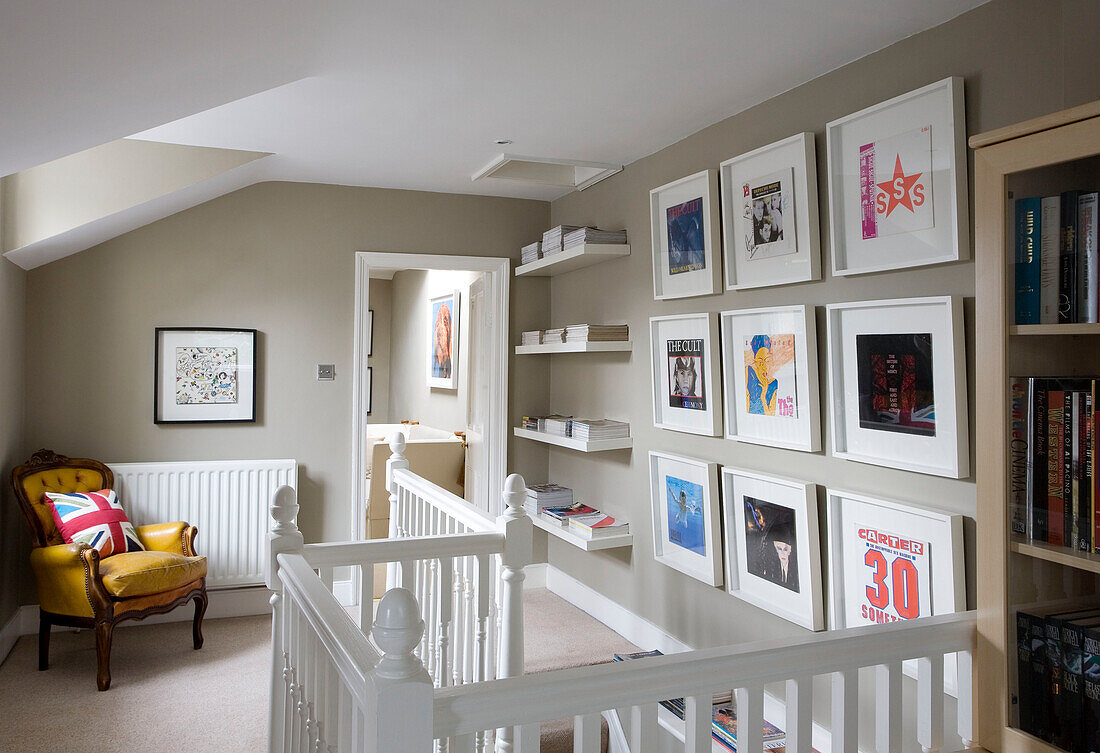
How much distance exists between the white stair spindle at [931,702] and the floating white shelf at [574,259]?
268 cm

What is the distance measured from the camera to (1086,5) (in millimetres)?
1854

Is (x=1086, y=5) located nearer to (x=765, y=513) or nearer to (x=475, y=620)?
(x=765, y=513)

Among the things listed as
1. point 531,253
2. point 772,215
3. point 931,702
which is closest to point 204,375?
point 531,253

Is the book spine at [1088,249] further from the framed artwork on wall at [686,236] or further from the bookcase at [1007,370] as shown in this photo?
the framed artwork on wall at [686,236]

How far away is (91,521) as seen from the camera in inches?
145

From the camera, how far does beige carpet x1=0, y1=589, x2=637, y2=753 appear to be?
9.63 ft

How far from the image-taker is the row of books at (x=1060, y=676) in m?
1.39

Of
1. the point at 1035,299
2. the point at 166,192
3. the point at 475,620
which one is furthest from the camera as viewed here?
the point at 166,192

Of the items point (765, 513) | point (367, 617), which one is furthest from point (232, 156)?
point (765, 513)

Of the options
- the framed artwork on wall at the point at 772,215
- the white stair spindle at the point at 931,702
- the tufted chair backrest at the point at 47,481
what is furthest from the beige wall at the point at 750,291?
the tufted chair backrest at the point at 47,481

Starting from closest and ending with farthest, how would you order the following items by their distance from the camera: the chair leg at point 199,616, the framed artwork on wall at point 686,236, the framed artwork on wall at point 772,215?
the framed artwork on wall at point 772,215 < the framed artwork on wall at point 686,236 < the chair leg at point 199,616

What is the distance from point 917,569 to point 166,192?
3.62 meters

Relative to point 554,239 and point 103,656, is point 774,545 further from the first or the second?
point 103,656

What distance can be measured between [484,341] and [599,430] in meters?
1.37
